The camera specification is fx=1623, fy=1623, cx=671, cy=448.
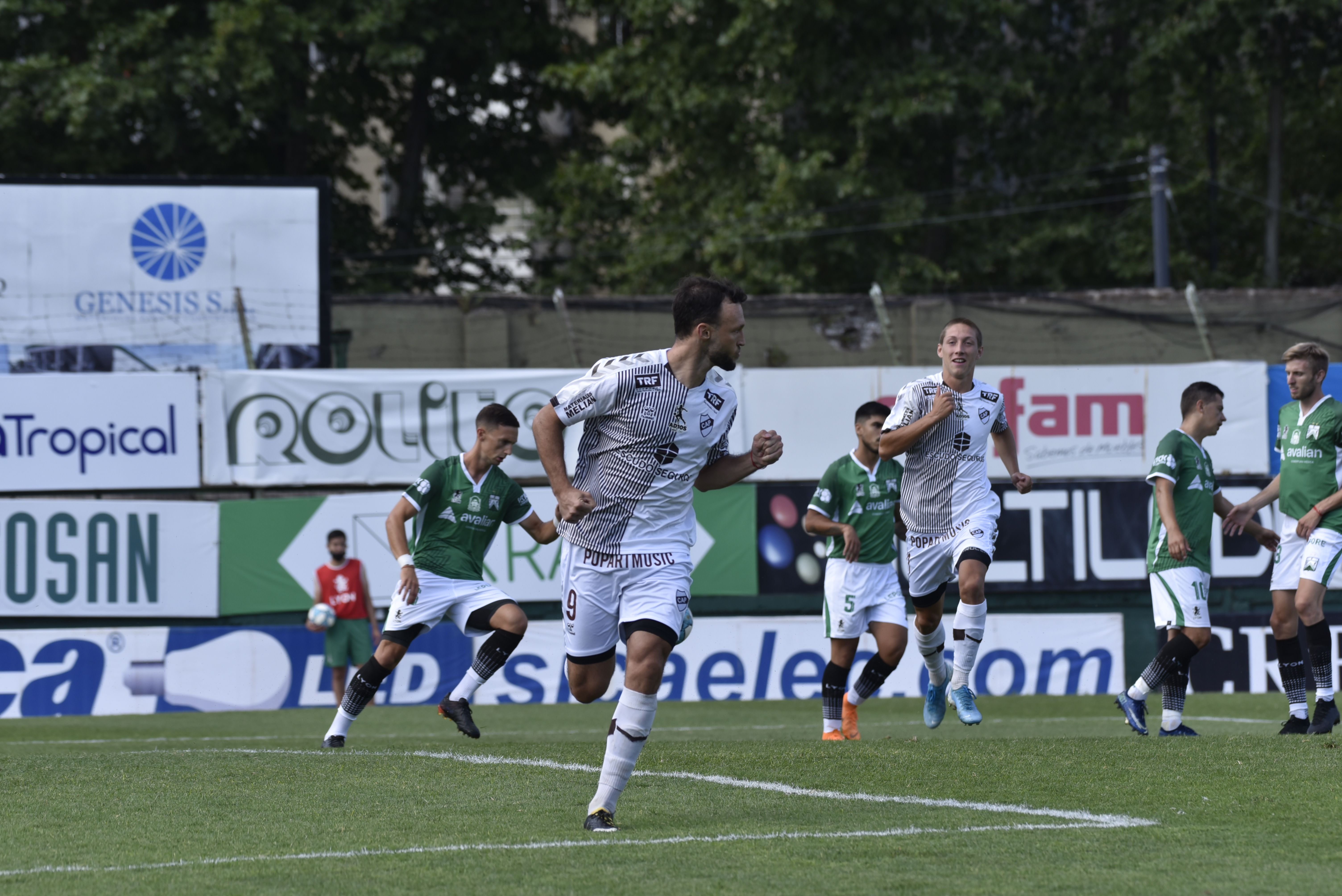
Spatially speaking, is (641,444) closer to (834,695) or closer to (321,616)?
(834,695)

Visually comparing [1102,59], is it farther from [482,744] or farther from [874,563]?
[482,744]

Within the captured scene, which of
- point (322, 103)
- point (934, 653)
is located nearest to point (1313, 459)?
point (934, 653)

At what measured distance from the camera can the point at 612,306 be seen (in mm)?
18141

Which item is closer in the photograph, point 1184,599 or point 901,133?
point 1184,599

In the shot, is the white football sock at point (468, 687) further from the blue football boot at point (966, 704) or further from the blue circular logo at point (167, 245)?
the blue circular logo at point (167, 245)

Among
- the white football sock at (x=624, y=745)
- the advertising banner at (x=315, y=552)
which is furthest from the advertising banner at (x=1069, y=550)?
the white football sock at (x=624, y=745)

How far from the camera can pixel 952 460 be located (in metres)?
9.21

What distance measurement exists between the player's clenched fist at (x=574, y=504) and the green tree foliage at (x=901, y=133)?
19227mm

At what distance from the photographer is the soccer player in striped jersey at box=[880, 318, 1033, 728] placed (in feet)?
29.4

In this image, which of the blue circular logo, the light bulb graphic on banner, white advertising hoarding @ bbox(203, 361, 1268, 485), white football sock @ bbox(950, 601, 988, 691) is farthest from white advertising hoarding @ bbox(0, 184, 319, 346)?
white football sock @ bbox(950, 601, 988, 691)

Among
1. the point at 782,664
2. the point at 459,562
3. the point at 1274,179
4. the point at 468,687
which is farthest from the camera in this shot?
the point at 1274,179

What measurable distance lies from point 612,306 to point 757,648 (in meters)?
4.14

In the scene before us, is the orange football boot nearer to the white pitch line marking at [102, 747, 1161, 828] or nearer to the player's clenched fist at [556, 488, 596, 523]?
the white pitch line marking at [102, 747, 1161, 828]

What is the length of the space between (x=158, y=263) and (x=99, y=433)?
6.21ft
